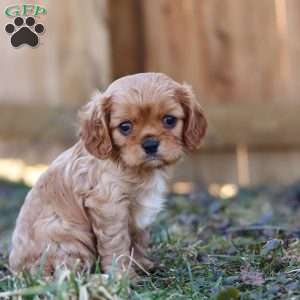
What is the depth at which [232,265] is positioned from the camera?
5.66 meters

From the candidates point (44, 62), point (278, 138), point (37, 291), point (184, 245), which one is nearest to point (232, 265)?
point (184, 245)

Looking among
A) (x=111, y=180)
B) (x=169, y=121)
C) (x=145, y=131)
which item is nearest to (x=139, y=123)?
(x=145, y=131)

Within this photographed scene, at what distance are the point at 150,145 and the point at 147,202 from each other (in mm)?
490

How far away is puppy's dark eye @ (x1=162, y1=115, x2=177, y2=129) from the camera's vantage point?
5.39 meters

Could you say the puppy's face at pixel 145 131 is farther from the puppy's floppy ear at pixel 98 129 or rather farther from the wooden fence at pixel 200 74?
the wooden fence at pixel 200 74

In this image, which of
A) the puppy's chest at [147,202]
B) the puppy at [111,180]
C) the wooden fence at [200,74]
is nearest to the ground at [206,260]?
the puppy at [111,180]

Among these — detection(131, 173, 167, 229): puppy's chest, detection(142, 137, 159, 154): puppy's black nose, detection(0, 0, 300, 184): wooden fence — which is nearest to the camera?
detection(142, 137, 159, 154): puppy's black nose

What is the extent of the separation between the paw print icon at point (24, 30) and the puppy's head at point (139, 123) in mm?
1987

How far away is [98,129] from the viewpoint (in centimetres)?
546

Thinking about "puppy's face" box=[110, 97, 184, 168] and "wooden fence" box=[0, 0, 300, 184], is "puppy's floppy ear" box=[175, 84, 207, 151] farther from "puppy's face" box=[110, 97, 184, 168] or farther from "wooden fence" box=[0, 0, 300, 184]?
"wooden fence" box=[0, 0, 300, 184]

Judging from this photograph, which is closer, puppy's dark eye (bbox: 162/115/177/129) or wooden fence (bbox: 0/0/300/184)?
puppy's dark eye (bbox: 162/115/177/129)

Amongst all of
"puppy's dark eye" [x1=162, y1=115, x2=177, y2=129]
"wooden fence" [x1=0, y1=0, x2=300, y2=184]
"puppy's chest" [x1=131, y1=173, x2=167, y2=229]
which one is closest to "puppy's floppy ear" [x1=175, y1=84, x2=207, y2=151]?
"puppy's dark eye" [x1=162, y1=115, x2=177, y2=129]

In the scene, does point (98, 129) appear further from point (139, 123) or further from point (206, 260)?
point (206, 260)

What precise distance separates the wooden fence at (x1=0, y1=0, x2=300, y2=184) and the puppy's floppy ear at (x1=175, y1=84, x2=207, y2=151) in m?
Answer: 4.15
